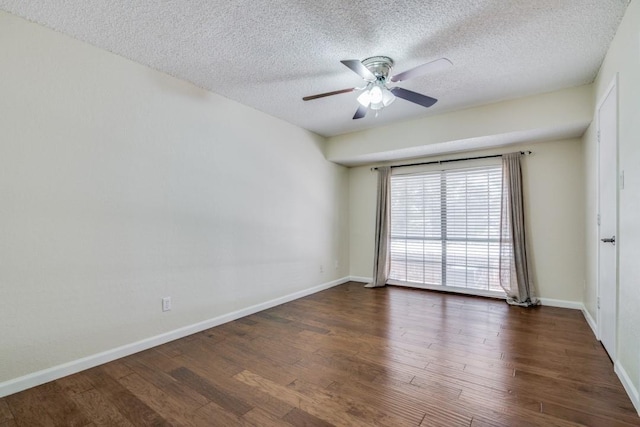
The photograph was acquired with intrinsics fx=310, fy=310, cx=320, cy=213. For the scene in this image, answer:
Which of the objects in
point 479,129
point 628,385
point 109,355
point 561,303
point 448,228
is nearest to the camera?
point 628,385

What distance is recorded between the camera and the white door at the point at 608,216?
2.29m

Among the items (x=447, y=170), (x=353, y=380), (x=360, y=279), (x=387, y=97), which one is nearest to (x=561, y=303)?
(x=447, y=170)

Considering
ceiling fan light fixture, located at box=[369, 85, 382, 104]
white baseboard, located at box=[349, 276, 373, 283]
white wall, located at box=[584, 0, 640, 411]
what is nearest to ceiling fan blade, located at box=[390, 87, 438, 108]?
ceiling fan light fixture, located at box=[369, 85, 382, 104]

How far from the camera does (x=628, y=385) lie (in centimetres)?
193

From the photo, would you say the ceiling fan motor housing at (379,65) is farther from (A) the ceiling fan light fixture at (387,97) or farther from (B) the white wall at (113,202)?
(B) the white wall at (113,202)

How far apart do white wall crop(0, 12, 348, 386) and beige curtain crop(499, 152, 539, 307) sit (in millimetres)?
3133

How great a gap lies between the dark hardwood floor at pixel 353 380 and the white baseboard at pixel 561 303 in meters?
0.60

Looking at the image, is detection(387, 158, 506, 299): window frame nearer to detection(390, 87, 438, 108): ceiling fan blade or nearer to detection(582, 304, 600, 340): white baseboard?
detection(582, 304, 600, 340): white baseboard

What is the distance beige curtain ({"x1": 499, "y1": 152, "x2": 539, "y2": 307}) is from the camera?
13.3ft

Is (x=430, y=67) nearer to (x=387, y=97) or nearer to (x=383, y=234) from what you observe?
(x=387, y=97)

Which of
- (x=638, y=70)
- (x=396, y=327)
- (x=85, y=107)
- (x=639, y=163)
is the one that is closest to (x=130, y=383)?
(x=85, y=107)

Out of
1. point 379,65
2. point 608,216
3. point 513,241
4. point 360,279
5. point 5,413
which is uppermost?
point 379,65

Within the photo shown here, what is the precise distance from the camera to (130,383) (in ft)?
7.06

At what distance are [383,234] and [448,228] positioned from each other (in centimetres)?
100
